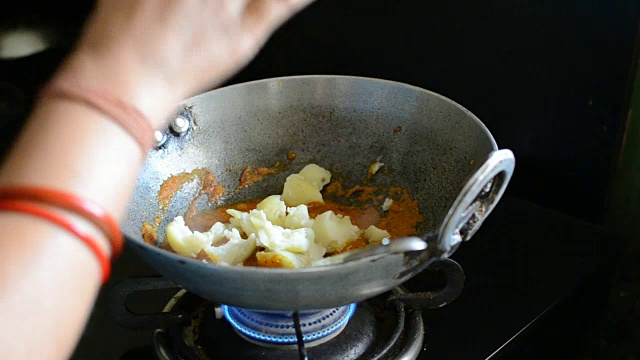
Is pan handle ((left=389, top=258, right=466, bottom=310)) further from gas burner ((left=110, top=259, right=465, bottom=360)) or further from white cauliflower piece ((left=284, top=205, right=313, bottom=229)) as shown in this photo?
white cauliflower piece ((left=284, top=205, right=313, bottom=229))

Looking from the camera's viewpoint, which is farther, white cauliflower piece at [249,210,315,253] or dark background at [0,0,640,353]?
dark background at [0,0,640,353]

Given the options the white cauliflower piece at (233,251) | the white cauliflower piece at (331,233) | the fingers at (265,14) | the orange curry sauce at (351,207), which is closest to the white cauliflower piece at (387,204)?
the orange curry sauce at (351,207)

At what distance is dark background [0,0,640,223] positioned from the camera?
885 millimetres

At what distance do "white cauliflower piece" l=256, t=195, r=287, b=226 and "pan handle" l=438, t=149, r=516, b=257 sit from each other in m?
0.28

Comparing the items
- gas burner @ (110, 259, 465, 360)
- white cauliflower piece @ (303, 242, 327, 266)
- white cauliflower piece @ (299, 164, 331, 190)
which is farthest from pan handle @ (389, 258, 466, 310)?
white cauliflower piece @ (299, 164, 331, 190)

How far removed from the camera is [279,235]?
72 centimetres

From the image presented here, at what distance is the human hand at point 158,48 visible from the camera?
40cm

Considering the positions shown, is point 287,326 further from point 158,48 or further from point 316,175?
point 158,48

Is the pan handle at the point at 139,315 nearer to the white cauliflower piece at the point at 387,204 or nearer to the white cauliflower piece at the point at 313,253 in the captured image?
the white cauliflower piece at the point at 313,253

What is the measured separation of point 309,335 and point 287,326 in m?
0.03

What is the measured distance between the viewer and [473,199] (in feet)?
1.75

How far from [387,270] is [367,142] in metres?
0.37

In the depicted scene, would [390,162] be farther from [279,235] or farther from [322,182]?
[279,235]

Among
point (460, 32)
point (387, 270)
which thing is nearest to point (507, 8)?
point (460, 32)
